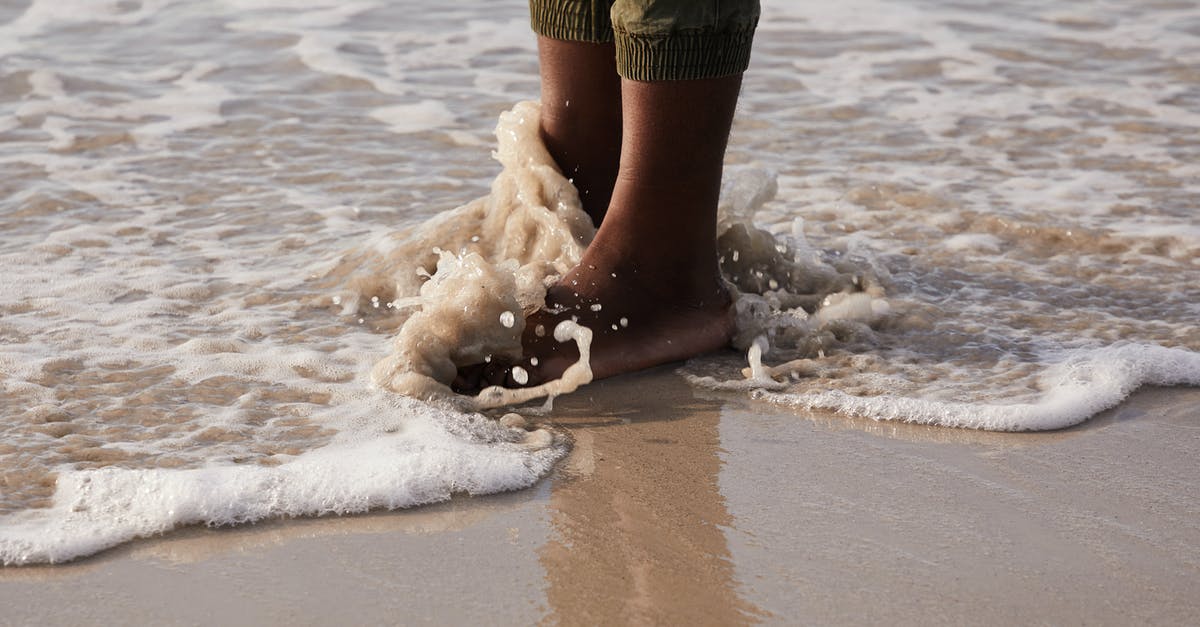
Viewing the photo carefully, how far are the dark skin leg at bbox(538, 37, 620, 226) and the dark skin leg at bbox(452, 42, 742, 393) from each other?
0.32m

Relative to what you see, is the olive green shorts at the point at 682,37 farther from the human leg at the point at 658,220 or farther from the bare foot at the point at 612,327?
the bare foot at the point at 612,327

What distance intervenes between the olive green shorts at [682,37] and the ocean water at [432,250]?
0.50 metres

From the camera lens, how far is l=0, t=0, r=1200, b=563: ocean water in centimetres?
219

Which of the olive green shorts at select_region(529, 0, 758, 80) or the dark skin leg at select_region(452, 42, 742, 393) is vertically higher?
the olive green shorts at select_region(529, 0, 758, 80)

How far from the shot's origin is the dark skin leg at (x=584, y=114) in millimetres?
2803

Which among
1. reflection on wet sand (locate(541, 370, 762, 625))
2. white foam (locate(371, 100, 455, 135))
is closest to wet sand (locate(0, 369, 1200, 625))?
reflection on wet sand (locate(541, 370, 762, 625))

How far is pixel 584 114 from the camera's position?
9.41ft

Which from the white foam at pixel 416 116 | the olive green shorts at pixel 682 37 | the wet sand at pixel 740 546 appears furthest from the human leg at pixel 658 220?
the white foam at pixel 416 116

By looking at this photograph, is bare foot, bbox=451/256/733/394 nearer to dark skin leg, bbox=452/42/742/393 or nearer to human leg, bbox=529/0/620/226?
dark skin leg, bbox=452/42/742/393

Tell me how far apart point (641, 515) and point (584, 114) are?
3.85 ft

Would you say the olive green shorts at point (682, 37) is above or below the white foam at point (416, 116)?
above

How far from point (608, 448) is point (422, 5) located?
15.4ft

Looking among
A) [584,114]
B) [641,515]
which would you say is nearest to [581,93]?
[584,114]

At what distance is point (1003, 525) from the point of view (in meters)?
1.94
